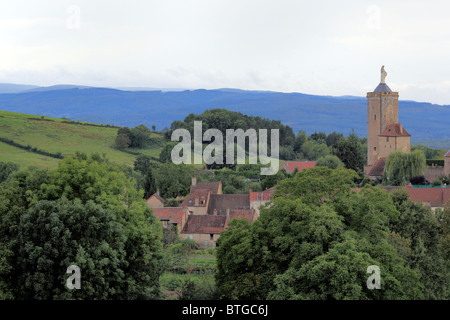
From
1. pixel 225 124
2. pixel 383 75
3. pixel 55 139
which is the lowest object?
pixel 55 139

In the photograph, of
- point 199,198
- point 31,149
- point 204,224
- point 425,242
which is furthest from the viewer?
point 31,149

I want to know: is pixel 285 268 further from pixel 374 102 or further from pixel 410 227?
pixel 374 102

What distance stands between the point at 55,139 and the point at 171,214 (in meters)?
75.1

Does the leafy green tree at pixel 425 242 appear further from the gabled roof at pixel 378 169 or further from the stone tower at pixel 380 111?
the stone tower at pixel 380 111

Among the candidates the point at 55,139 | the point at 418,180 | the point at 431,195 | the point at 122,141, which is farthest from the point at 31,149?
the point at 431,195

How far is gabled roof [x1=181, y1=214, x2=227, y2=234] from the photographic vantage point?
2368 inches

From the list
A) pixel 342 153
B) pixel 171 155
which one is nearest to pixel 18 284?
pixel 342 153

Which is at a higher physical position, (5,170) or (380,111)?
(380,111)

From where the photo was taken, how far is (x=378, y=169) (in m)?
91.9

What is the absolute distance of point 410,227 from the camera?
35.7m

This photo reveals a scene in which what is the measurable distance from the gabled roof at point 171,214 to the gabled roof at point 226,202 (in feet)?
25.4

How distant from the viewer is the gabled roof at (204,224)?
60.2 meters

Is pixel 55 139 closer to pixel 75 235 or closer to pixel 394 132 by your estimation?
pixel 394 132

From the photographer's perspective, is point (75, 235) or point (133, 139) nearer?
point (75, 235)
